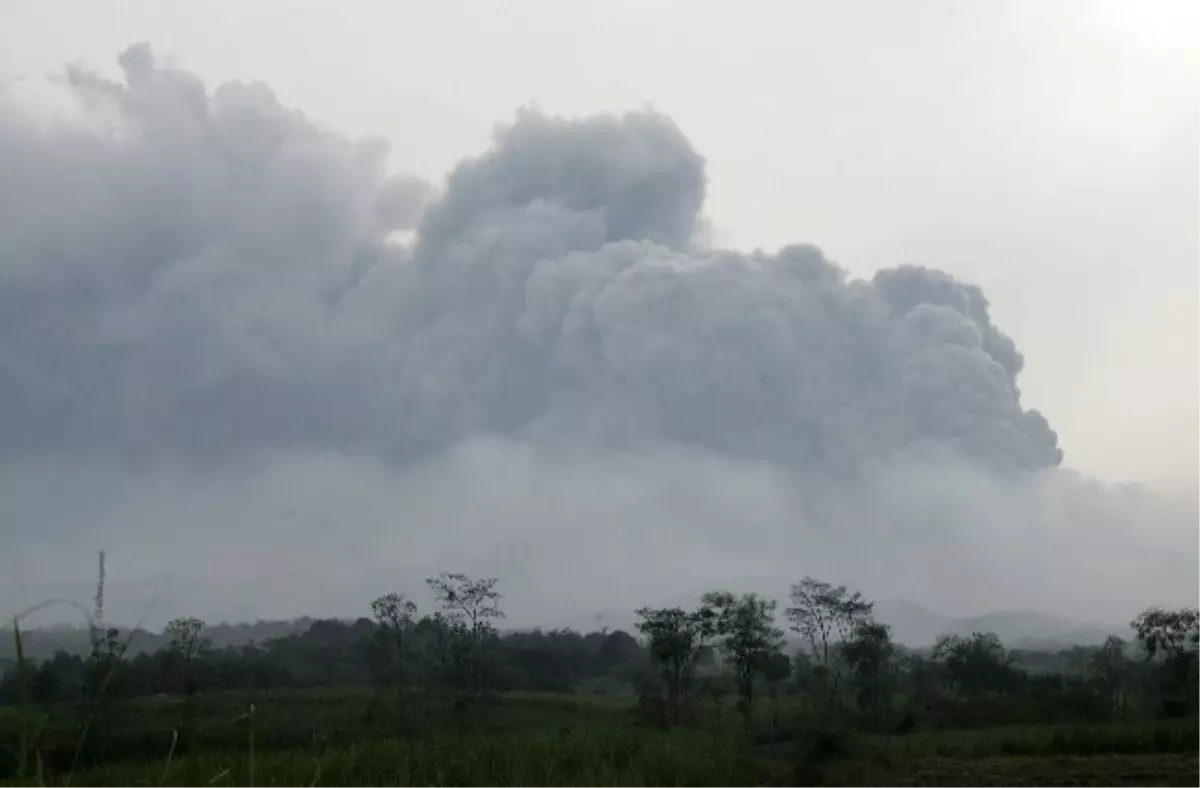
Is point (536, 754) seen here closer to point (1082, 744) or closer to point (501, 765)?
point (501, 765)

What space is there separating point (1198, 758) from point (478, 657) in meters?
40.2

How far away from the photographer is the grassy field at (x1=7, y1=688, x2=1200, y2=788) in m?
5.94

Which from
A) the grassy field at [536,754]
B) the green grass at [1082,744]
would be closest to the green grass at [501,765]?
the grassy field at [536,754]

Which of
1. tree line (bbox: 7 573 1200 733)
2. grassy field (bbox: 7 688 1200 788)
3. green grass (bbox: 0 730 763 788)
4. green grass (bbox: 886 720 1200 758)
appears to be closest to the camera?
grassy field (bbox: 7 688 1200 788)

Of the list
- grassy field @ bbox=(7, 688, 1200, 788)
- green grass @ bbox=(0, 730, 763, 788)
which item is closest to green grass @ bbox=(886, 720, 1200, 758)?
grassy field @ bbox=(7, 688, 1200, 788)

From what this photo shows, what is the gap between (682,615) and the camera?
2243 inches

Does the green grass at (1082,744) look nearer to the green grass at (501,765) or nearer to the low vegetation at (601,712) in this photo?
the low vegetation at (601,712)

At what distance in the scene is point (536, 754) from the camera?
12586mm

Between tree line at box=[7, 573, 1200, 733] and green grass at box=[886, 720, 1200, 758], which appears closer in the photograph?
green grass at box=[886, 720, 1200, 758]

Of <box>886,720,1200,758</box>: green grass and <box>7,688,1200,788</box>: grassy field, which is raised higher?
<box>7,688,1200,788</box>: grassy field

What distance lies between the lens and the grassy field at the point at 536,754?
594cm

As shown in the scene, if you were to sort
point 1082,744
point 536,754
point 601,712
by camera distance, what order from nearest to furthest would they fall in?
point 536,754, point 1082,744, point 601,712

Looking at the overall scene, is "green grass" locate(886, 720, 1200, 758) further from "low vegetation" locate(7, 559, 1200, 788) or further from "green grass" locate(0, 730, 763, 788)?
"green grass" locate(0, 730, 763, 788)

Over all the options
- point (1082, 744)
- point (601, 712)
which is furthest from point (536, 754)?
point (601, 712)
